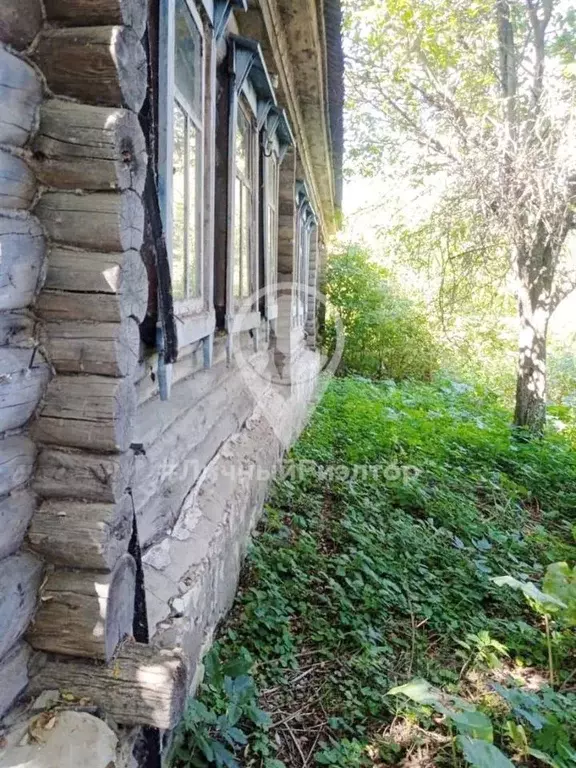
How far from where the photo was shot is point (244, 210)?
12.4 feet

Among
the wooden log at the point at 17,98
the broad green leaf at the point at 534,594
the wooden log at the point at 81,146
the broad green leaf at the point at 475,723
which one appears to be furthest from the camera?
the broad green leaf at the point at 534,594

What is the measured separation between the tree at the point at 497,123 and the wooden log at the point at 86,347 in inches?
233

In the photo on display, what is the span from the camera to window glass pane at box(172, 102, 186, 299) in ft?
7.22

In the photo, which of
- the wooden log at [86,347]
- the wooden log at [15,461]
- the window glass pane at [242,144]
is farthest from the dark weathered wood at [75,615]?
the window glass pane at [242,144]

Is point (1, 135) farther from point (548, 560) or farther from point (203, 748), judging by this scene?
point (548, 560)

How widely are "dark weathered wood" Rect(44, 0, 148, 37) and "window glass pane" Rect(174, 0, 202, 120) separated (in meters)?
1.01

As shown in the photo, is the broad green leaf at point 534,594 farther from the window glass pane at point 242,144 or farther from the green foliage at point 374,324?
the green foliage at point 374,324

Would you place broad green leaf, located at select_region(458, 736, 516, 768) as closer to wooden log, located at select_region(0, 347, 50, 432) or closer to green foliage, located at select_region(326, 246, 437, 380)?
wooden log, located at select_region(0, 347, 50, 432)

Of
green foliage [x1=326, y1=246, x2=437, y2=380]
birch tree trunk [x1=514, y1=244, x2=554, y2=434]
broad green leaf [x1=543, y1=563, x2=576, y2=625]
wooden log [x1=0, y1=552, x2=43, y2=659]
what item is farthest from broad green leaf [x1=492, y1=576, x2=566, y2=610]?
green foliage [x1=326, y1=246, x2=437, y2=380]

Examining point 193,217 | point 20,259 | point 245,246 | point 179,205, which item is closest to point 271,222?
point 245,246

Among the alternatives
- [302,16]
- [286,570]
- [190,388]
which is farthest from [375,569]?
[302,16]

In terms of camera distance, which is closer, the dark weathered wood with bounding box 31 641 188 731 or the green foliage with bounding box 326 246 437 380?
the dark weathered wood with bounding box 31 641 188 731

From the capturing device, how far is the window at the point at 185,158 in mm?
1935

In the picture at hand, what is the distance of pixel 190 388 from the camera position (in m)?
2.59
